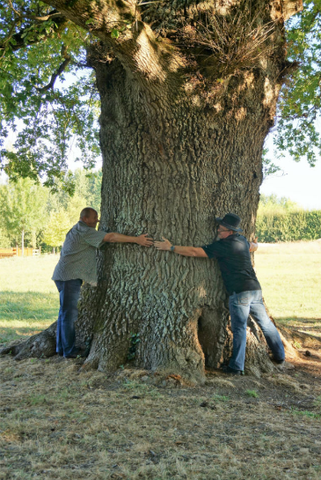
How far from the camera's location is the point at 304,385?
17.6ft

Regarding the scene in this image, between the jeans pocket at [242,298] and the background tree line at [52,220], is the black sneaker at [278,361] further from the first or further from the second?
the background tree line at [52,220]

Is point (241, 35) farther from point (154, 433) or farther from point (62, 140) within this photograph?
point (62, 140)

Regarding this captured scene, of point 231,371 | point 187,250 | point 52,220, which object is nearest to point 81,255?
point 187,250

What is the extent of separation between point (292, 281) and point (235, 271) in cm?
1539

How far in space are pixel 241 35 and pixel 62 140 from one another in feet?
18.9

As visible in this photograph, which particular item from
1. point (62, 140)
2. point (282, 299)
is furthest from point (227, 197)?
point (282, 299)

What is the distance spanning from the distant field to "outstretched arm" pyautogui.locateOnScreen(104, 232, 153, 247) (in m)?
3.65

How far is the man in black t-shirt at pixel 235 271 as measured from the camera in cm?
551

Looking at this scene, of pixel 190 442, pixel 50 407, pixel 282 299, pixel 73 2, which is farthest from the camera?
pixel 282 299

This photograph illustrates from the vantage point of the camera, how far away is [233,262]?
565 centimetres

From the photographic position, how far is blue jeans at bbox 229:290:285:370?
5.48m

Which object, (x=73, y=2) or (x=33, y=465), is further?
(x=73, y=2)

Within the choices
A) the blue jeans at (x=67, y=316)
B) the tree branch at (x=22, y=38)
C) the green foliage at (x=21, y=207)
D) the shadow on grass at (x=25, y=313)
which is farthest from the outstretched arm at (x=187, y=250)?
the green foliage at (x=21, y=207)

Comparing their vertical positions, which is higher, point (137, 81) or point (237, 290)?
point (137, 81)
